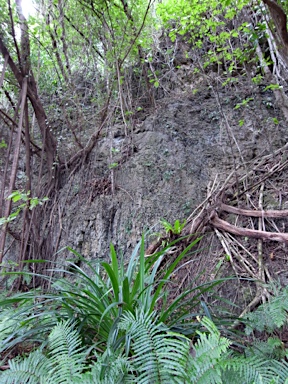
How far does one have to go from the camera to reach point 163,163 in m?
3.33

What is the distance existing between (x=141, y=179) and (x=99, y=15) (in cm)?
194

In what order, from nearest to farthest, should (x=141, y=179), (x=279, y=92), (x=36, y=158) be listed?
(x=279, y=92), (x=141, y=179), (x=36, y=158)

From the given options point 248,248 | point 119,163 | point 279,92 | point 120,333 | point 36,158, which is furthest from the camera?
point 36,158

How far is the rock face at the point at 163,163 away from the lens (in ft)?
10.1

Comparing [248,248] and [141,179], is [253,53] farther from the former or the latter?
[248,248]

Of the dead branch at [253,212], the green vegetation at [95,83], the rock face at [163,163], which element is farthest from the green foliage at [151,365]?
the rock face at [163,163]

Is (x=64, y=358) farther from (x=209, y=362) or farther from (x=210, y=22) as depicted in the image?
(x=210, y=22)

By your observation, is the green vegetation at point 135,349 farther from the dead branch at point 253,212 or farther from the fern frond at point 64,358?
the dead branch at point 253,212

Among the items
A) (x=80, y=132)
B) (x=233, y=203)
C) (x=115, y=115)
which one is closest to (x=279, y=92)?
(x=233, y=203)

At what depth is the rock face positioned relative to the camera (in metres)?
3.07

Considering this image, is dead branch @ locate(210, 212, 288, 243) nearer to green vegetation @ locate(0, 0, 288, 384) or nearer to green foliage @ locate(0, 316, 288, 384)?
green vegetation @ locate(0, 0, 288, 384)

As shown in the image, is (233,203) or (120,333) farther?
(233,203)

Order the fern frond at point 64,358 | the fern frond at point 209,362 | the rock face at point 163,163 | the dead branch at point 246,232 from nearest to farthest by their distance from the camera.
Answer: the fern frond at point 209,362 < the fern frond at point 64,358 < the dead branch at point 246,232 < the rock face at point 163,163

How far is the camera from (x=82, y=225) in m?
3.36
